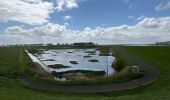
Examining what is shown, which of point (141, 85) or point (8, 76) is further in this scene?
point (8, 76)

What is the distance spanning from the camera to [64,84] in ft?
104

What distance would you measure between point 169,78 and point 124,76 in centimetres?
584

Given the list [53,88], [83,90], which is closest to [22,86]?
[53,88]

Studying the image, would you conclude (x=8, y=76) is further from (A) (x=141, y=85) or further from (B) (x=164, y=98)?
(B) (x=164, y=98)

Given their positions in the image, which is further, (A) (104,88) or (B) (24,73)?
(B) (24,73)

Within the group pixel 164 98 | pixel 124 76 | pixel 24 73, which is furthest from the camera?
pixel 24 73

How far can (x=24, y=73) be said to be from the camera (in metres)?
39.9

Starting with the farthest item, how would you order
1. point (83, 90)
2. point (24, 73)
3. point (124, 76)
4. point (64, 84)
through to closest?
point (24, 73) → point (124, 76) → point (64, 84) → point (83, 90)

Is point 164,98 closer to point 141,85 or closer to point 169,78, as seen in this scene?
point 141,85

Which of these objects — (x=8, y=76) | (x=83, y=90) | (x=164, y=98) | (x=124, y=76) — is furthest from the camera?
(x=8, y=76)

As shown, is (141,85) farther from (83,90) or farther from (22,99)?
(22,99)

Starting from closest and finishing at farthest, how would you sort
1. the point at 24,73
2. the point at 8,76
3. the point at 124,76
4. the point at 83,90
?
the point at 83,90
the point at 124,76
the point at 8,76
the point at 24,73

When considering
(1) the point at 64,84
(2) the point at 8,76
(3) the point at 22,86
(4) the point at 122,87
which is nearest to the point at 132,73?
(4) the point at 122,87

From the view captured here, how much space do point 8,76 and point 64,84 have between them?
9897 millimetres
